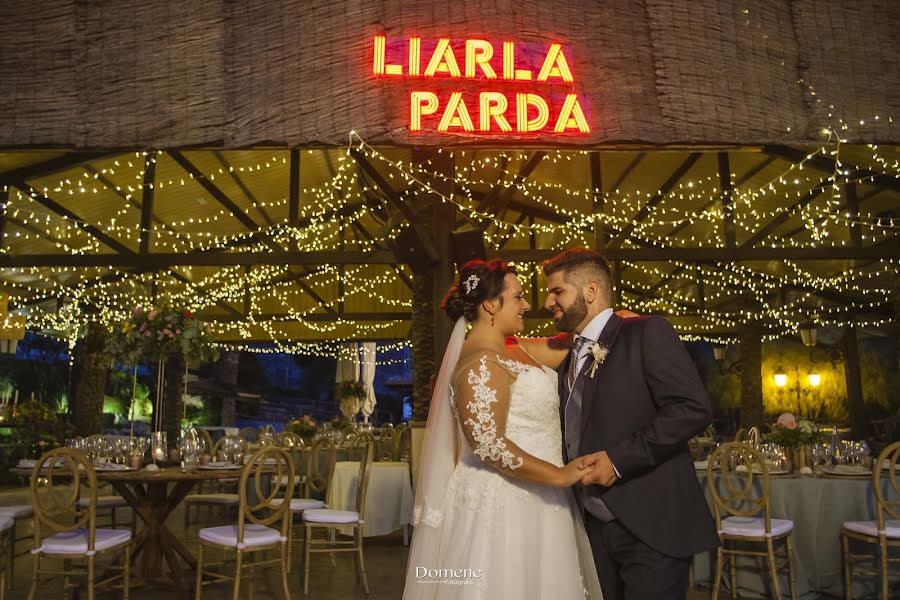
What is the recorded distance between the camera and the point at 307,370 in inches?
1037

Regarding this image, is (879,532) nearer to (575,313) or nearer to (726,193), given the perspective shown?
(575,313)

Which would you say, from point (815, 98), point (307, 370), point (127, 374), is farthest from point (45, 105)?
point (307, 370)

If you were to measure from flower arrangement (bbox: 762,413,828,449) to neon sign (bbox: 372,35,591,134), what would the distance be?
9.06ft

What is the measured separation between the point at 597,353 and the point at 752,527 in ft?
9.38

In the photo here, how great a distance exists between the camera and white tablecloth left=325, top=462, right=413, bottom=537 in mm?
6676

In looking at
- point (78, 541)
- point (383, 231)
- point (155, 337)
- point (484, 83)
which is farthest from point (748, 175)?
point (78, 541)

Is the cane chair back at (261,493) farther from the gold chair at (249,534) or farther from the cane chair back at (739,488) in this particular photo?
the cane chair back at (739,488)

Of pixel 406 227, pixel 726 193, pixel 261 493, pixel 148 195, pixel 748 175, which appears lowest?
pixel 261 493

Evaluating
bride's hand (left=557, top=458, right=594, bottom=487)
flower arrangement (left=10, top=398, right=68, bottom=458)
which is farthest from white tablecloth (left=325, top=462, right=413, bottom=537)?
flower arrangement (left=10, top=398, right=68, bottom=458)

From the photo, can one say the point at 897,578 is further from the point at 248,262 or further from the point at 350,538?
the point at 248,262

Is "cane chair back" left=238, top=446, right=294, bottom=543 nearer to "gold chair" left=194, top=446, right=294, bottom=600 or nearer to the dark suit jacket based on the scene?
"gold chair" left=194, top=446, right=294, bottom=600

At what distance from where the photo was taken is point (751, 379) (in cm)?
1374

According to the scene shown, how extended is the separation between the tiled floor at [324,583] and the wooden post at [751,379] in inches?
358

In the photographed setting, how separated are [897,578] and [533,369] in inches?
139
